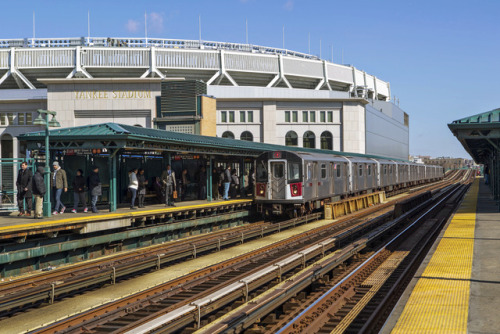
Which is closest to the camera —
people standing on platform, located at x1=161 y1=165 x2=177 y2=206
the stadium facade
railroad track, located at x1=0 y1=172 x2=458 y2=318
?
railroad track, located at x1=0 y1=172 x2=458 y2=318

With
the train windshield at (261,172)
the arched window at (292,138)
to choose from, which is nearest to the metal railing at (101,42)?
the arched window at (292,138)

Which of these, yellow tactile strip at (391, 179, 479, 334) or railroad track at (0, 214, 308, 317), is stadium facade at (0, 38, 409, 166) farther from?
yellow tactile strip at (391, 179, 479, 334)

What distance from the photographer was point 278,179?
23.0 m

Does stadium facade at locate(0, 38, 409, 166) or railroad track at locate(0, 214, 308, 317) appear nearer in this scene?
railroad track at locate(0, 214, 308, 317)

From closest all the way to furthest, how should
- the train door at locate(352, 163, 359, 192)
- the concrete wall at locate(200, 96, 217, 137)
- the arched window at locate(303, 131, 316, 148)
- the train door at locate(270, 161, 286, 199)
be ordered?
the train door at locate(270, 161, 286, 199)
the train door at locate(352, 163, 359, 192)
the concrete wall at locate(200, 96, 217, 137)
the arched window at locate(303, 131, 316, 148)

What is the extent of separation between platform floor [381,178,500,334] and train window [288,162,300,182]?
9095 millimetres

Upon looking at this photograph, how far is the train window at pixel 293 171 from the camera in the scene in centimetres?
2248

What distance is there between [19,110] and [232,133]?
22.6 m

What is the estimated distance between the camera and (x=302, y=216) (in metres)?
24.5

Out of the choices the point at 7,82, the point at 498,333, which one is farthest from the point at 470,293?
the point at 7,82

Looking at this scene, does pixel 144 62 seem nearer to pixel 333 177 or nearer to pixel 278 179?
pixel 333 177

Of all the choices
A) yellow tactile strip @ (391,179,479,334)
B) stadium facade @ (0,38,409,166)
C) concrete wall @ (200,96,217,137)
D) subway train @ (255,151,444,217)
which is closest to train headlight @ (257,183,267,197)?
subway train @ (255,151,444,217)

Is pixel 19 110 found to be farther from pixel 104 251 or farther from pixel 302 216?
pixel 104 251

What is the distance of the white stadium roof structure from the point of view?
62375 mm
